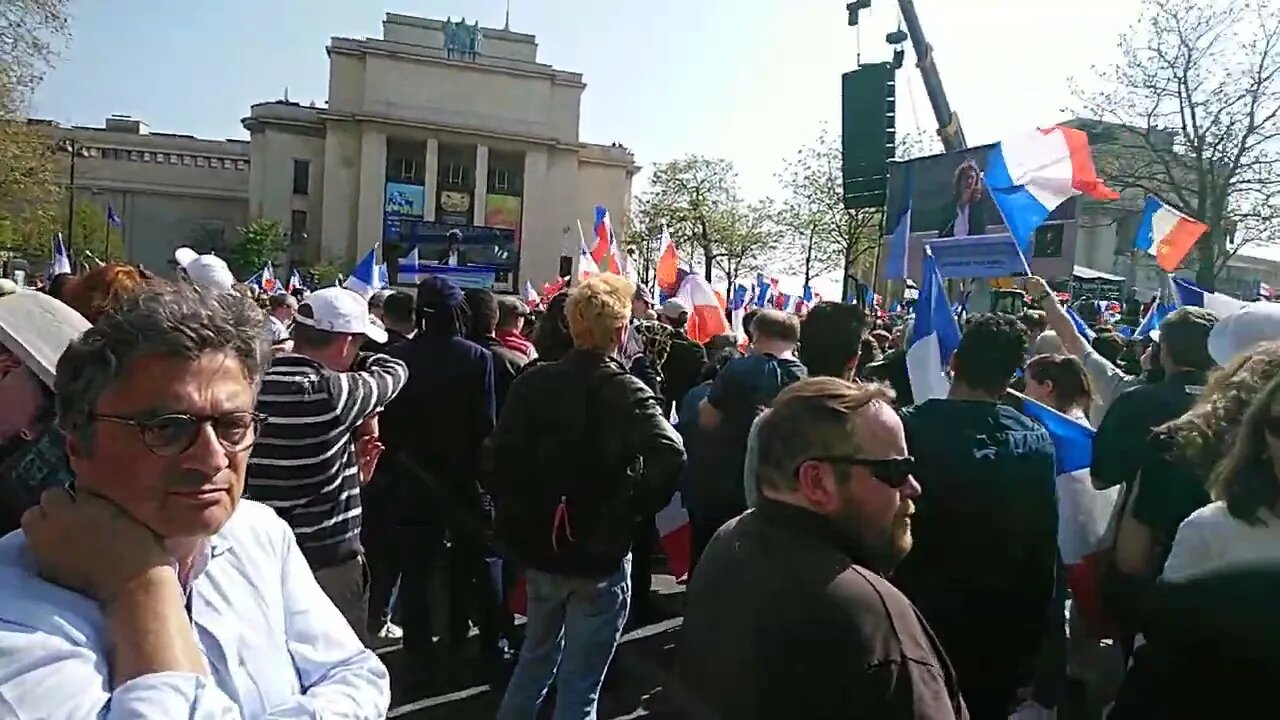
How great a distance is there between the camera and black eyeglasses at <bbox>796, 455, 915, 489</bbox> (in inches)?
80.7

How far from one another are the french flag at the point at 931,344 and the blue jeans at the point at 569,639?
155 cm

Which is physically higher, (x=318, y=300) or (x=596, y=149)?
(x=596, y=149)

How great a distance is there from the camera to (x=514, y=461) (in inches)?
145

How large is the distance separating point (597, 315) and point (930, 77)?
15.8 metres

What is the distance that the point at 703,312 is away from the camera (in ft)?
26.0

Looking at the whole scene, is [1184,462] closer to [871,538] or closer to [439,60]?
[871,538]

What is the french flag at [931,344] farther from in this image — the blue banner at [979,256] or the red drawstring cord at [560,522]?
the red drawstring cord at [560,522]

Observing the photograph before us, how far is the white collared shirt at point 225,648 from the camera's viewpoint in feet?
3.97

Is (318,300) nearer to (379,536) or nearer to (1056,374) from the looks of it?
(379,536)

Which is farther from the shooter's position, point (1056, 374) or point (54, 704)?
point (1056, 374)

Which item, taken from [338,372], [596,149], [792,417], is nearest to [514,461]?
[338,372]

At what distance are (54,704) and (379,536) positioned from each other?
411cm

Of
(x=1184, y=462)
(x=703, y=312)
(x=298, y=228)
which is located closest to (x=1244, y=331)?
(x=1184, y=462)

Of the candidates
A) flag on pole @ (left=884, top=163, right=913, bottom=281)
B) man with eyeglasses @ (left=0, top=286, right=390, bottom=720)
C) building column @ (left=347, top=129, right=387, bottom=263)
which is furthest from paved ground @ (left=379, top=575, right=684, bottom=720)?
building column @ (left=347, top=129, right=387, bottom=263)
